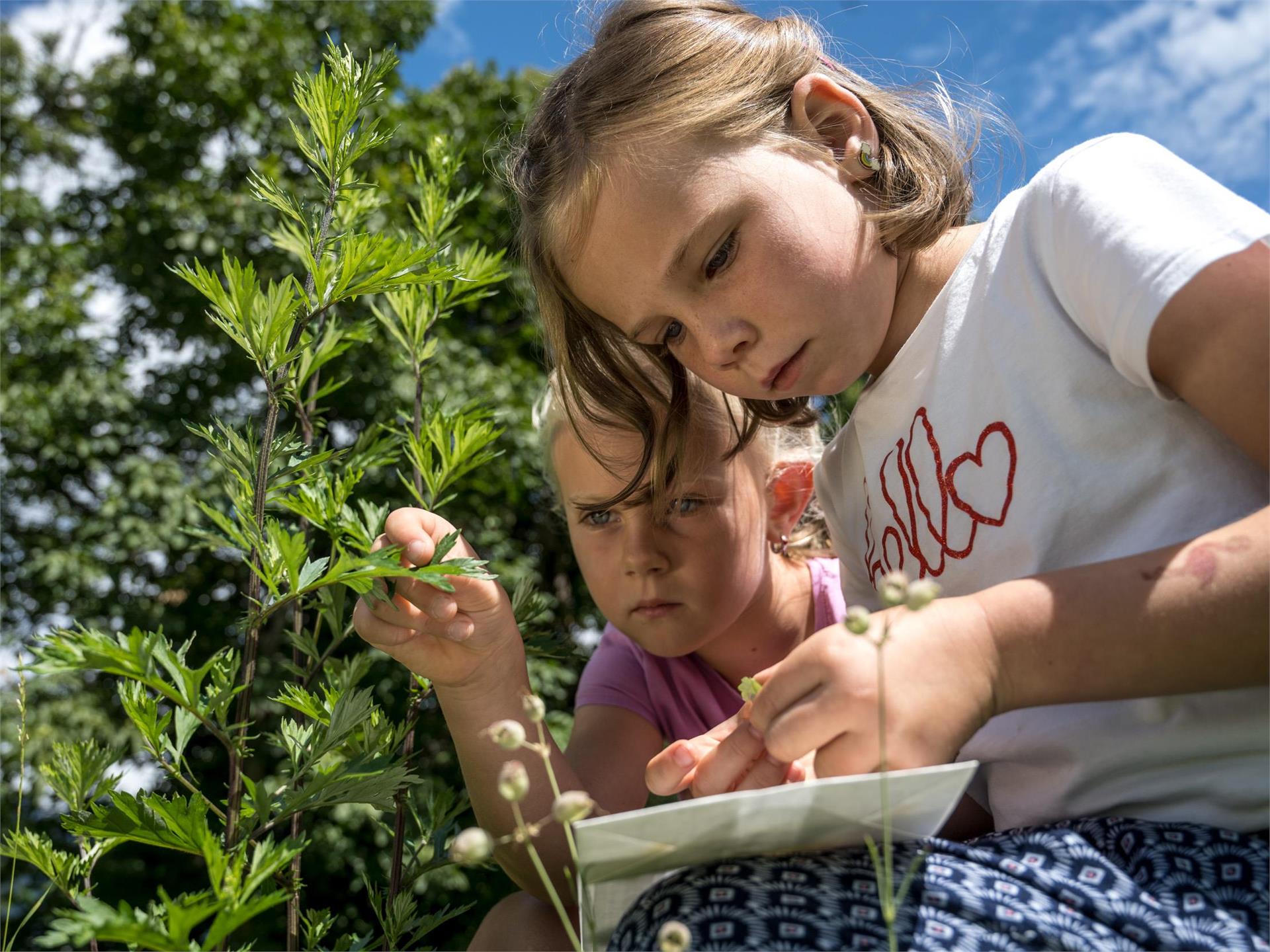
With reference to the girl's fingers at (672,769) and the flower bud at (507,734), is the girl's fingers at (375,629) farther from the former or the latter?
the flower bud at (507,734)

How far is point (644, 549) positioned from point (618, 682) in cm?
37

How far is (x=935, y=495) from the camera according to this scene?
61.5 inches

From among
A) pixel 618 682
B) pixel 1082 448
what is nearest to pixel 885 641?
pixel 1082 448

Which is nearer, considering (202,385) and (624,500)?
(624,500)

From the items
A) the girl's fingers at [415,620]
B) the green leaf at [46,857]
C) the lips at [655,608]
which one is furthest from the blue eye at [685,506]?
the green leaf at [46,857]

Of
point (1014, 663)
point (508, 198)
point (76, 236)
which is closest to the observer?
point (1014, 663)

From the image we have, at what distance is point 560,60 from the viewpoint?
214cm

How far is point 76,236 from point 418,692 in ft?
19.4

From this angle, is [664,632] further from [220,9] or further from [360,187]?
[220,9]

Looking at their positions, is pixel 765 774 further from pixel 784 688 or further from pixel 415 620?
pixel 415 620

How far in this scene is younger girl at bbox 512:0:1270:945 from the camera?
1.05m

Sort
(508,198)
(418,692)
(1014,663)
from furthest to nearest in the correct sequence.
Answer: (508,198) → (418,692) → (1014,663)

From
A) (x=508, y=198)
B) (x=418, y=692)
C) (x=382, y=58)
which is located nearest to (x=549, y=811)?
(x=418, y=692)

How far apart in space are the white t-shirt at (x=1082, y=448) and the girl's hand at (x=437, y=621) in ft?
2.21
